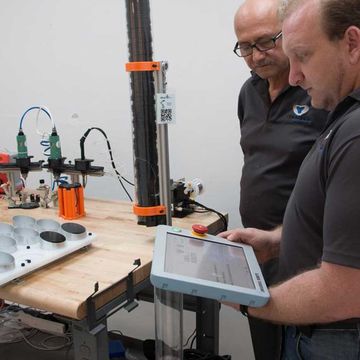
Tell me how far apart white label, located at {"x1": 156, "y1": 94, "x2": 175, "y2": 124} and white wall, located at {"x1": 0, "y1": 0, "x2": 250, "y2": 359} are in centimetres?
68

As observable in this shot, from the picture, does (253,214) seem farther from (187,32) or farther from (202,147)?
(187,32)

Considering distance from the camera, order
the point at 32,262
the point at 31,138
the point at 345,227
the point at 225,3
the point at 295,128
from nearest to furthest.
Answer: the point at 345,227 → the point at 32,262 → the point at 295,128 → the point at 225,3 → the point at 31,138

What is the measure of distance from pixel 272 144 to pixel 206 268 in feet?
2.24

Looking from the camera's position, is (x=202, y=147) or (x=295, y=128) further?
(x=202, y=147)

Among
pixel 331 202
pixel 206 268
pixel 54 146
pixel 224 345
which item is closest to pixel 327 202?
pixel 331 202

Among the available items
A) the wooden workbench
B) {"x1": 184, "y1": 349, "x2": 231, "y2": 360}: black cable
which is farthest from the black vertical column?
{"x1": 184, "y1": 349, "x2": 231, "y2": 360}: black cable

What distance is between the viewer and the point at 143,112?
125cm

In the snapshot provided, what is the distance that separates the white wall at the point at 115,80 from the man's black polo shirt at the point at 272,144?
0.42 meters

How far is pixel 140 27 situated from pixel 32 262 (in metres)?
0.72

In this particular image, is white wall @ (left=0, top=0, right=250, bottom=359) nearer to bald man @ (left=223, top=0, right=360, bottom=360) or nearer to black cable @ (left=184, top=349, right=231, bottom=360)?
black cable @ (left=184, top=349, right=231, bottom=360)

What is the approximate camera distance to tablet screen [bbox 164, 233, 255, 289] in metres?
0.73

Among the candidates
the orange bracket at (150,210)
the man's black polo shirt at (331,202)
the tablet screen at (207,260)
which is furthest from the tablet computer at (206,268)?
the orange bracket at (150,210)

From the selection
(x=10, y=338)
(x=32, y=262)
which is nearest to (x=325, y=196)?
(x=32, y=262)

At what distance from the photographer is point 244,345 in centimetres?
204
